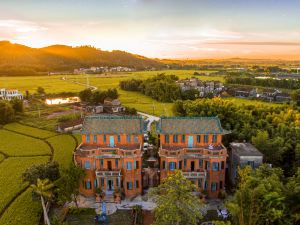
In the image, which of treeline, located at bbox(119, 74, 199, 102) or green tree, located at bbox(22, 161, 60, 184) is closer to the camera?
green tree, located at bbox(22, 161, 60, 184)

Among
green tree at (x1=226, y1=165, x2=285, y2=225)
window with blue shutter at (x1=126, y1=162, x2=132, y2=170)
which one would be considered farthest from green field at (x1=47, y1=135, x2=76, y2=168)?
green tree at (x1=226, y1=165, x2=285, y2=225)

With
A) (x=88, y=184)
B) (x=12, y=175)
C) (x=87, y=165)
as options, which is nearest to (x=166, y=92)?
(x=12, y=175)

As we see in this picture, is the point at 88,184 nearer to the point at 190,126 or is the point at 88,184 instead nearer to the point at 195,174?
the point at 195,174

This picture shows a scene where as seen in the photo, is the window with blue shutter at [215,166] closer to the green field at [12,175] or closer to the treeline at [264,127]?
the treeline at [264,127]

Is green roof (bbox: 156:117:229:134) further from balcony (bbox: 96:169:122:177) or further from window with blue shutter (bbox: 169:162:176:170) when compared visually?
balcony (bbox: 96:169:122:177)

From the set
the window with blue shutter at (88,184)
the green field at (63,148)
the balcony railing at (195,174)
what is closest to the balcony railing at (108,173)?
the window with blue shutter at (88,184)

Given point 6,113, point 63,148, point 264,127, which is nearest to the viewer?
point 264,127
